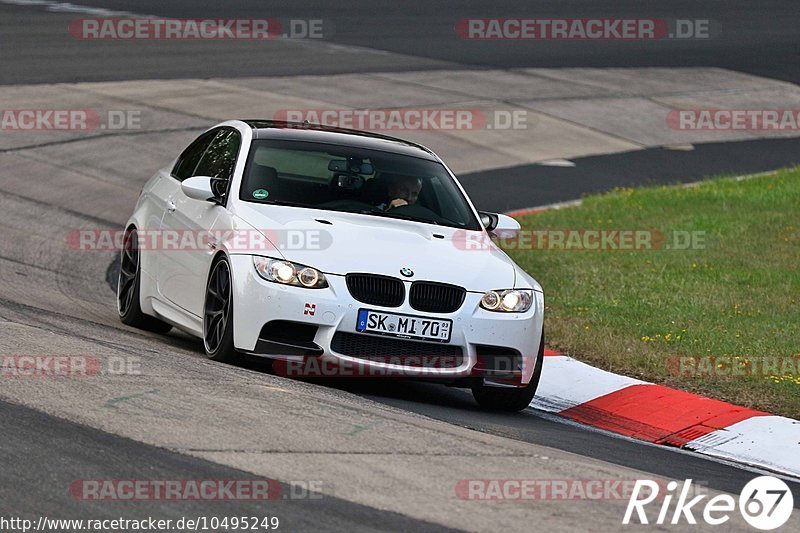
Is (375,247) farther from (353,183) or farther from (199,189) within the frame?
(199,189)

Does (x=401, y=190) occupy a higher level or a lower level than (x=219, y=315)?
higher

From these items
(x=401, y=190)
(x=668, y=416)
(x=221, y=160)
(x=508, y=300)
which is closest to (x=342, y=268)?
(x=508, y=300)

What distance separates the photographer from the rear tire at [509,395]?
870cm

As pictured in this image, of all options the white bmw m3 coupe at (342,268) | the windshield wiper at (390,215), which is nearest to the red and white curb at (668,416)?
the white bmw m3 coupe at (342,268)

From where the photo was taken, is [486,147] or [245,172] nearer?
[245,172]

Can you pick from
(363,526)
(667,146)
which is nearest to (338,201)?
(363,526)

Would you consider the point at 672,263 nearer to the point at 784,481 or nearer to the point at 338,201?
the point at 338,201

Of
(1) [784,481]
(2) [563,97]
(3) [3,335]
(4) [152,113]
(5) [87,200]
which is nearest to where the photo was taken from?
(1) [784,481]

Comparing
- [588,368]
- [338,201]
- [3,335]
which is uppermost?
[338,201]

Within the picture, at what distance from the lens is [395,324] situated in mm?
8117

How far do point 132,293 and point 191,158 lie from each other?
106 centimetres

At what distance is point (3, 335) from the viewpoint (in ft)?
26.3

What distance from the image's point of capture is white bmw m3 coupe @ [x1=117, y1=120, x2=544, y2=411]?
26.8ft

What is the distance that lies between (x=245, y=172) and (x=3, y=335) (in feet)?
6.60
